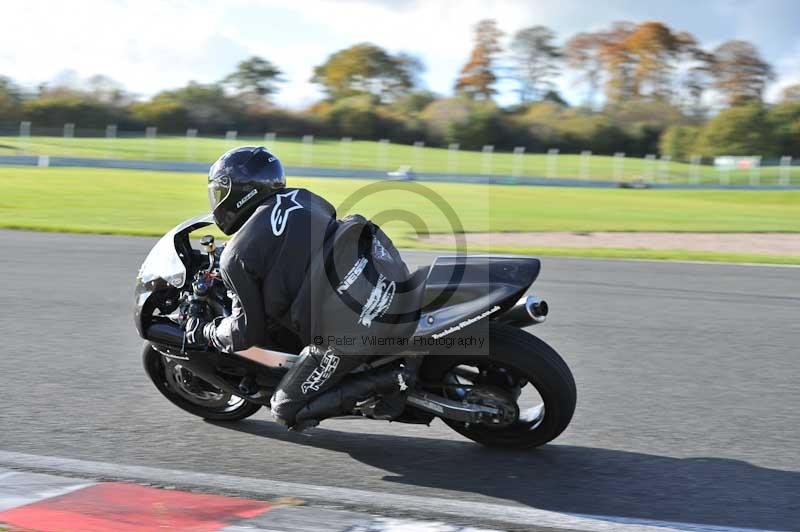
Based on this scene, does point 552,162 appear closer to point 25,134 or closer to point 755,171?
point 755,171

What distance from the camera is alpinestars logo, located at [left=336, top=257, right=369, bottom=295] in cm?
457

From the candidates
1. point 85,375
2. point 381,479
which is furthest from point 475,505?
point 85,375

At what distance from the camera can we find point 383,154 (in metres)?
53.6

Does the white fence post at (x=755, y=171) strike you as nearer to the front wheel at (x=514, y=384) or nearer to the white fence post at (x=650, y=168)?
the white fence post at (x=650, y=168)

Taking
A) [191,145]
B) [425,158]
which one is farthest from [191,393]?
[425,158]

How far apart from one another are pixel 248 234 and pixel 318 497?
4.10 feet

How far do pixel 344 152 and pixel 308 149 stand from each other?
2.04 metres

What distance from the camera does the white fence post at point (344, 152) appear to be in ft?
159

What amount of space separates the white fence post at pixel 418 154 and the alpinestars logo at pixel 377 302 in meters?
43.5

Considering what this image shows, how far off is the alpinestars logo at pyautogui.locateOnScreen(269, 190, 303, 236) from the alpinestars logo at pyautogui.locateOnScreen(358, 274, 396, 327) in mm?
521

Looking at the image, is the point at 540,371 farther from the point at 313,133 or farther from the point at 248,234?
the point at 313,133

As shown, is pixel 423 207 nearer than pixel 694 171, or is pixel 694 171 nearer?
pixel 423 207

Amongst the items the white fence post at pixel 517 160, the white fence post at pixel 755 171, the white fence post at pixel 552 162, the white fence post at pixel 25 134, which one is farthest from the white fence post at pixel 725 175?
the white fence post at pixel 25 134

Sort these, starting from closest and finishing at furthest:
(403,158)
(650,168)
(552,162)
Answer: (403,158) → (650,168) → (552,162)
